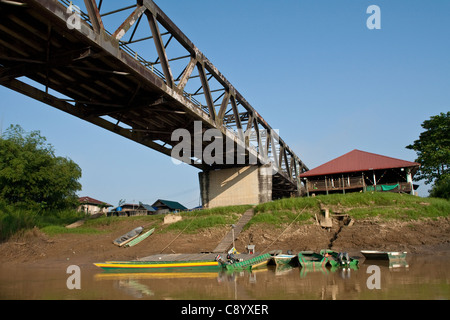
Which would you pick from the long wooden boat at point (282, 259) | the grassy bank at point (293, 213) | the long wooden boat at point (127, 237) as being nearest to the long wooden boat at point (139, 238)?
the long wooden boat at point (127, 237)

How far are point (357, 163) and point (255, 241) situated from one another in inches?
870

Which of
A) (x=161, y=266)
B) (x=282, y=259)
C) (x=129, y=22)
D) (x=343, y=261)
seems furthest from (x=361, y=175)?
(x=129, y=22)

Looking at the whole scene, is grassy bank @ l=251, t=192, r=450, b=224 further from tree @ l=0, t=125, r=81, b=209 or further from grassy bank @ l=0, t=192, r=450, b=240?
tree @ l=0, t=125, r=81, b=209

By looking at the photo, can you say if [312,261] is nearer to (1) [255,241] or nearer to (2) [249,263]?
(2) [249,263]

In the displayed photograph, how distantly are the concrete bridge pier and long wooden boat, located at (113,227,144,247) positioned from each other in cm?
1168

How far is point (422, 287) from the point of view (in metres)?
11.3

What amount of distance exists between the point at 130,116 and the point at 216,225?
1135 cm

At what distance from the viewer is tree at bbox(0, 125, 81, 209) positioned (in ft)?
146

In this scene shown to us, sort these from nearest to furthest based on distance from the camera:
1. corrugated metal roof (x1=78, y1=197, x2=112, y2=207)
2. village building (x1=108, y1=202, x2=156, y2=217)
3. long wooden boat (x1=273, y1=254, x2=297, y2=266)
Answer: long wooden boat (x1=273, y1=254, x2=297, y2=266) → village building (x1=108, y1=202, x2=156, y2=217) → corrugated metal roof (x1=78, y1=197, x2=112, y2=207)

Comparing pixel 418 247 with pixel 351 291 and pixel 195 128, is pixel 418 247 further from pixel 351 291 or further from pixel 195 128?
pixel 195 128

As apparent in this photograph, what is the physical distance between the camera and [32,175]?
46125 millimetres

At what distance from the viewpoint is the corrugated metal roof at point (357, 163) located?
39.7 metres

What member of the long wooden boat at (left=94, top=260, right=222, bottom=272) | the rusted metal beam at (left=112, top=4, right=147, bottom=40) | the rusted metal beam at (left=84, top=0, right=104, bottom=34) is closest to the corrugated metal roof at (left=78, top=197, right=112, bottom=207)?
the long wooden boat at (left=94, top=260, right=222, bottom=272)

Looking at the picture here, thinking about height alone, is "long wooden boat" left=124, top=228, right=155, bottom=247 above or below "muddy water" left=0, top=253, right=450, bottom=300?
above
